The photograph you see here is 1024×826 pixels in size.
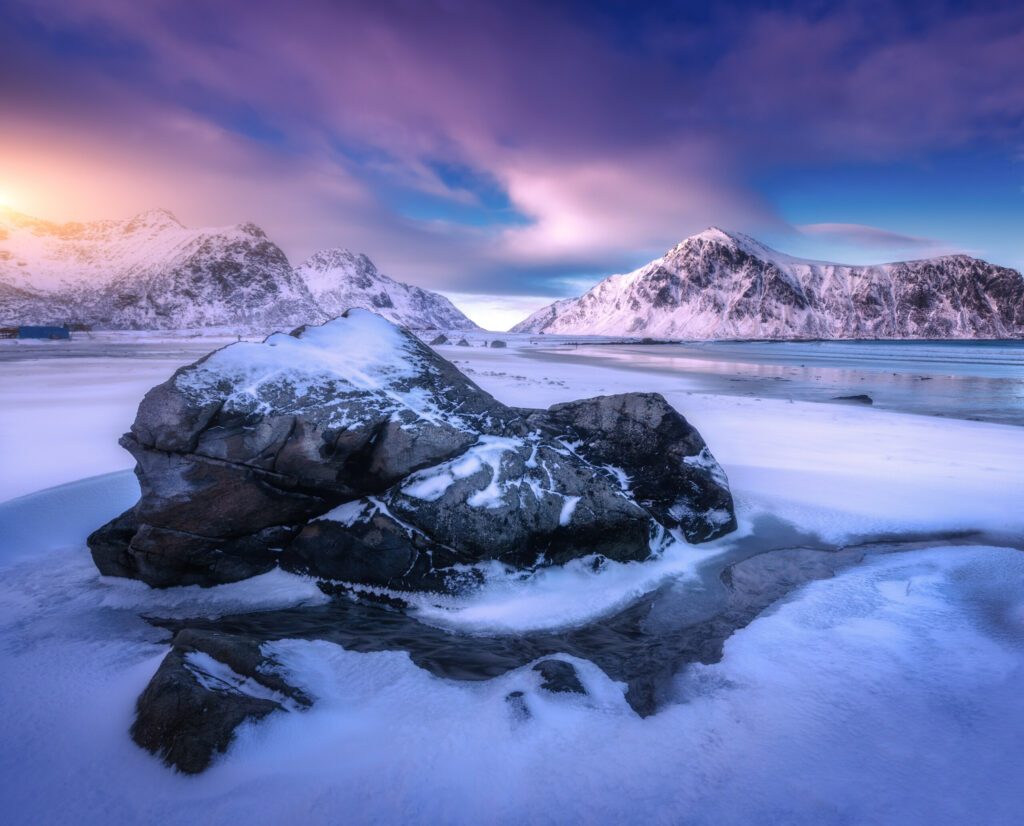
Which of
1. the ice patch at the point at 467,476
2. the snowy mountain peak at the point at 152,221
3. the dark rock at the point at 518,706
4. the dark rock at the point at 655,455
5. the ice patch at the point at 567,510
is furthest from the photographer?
the snowy mountain peak at the point at 152,221

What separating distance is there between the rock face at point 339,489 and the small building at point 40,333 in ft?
247

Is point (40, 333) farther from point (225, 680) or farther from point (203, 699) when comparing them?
point (203, 699)

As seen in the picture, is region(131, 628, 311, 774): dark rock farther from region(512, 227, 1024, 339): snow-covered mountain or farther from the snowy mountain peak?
the snowy mountain peak

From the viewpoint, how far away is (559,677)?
322cm

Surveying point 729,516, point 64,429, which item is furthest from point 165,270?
point 729,516

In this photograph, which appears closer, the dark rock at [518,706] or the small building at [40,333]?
the dark rock at [518,706]

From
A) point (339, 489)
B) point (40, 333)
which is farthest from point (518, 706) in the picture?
point (40, 333)

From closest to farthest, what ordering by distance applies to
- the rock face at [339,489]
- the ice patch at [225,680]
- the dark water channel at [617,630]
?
the ice patch at [225,680], the dark water channel at [617,630], the rock face at [339,489]

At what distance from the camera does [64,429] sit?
9445 mm

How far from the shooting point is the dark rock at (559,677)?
3.13 m

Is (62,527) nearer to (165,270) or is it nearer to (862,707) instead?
(862,707)

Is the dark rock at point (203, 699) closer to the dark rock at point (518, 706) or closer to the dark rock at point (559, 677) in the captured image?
the dark rock at point (518, 706)

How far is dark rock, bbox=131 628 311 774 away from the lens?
2428 millimetres

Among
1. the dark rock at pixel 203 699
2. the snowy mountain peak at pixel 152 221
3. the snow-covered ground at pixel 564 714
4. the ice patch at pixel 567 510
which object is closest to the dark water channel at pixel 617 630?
the snow-covered ground at pixel 564 714
